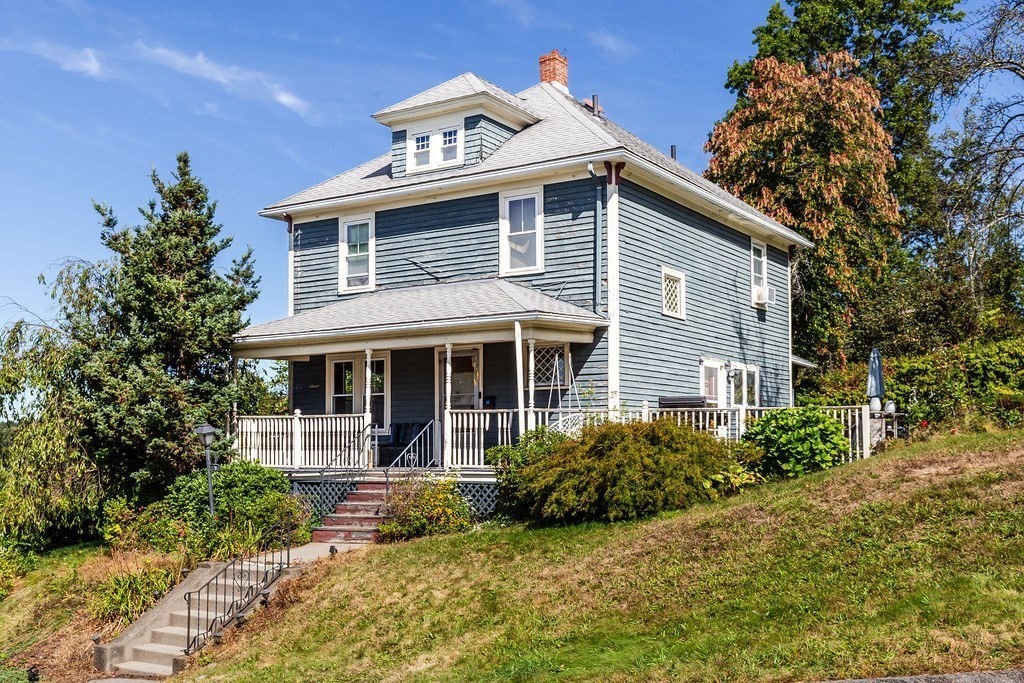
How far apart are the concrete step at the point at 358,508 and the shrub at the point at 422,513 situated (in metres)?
0.60

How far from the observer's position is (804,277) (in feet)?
101

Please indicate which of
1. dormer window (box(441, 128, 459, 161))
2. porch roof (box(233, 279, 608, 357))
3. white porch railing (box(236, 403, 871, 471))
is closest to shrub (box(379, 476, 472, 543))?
white porch railing (box(236, 403, 871, 471))

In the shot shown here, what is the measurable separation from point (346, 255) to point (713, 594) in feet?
46.5

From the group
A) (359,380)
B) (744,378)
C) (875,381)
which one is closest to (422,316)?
(359,380)

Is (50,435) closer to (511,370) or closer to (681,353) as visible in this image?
(511,370)

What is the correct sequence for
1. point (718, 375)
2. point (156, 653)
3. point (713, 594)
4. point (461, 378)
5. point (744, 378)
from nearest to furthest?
point (713, 594) → point (156, 653) → point (461, 378) → point (718, 375) → point (744, 378)

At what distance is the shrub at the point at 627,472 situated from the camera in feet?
48.2

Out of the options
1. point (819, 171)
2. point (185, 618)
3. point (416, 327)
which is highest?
point (819, 171)

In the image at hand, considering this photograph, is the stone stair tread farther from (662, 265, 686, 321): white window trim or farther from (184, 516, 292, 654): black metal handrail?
(662, 265, 686, 321): white window trim

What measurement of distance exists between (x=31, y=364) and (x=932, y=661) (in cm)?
1675

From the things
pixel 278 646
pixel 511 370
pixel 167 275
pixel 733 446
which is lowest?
pixel 278 646

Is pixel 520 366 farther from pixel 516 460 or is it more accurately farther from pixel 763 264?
pixel 763 264

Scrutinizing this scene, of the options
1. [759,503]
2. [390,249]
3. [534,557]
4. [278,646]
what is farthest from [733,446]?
[390,249]

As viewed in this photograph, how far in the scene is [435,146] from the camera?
2272cm
